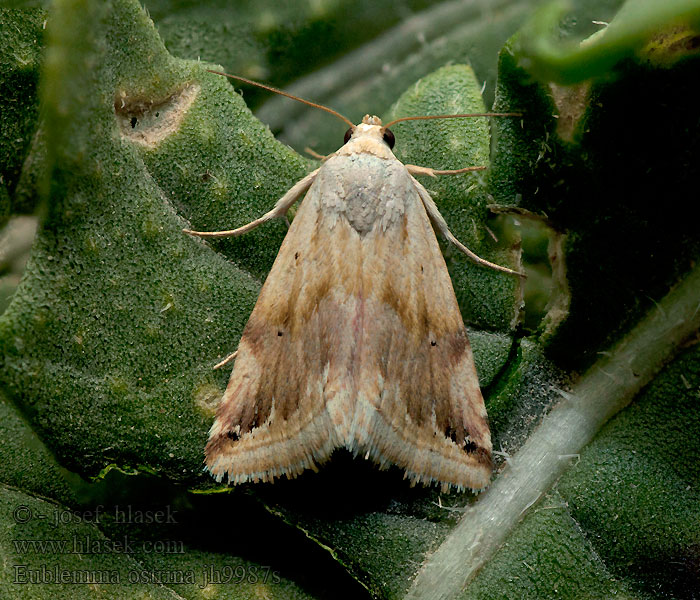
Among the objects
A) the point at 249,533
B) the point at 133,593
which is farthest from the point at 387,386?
the point at 133,593

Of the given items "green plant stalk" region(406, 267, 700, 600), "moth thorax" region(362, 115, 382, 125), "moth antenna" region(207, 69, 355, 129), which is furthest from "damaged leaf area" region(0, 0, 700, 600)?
"moth thorax" region(362, 115, 382, 125)

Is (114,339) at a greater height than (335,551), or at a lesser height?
greater

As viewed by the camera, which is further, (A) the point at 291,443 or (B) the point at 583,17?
(B) the point at 583,17

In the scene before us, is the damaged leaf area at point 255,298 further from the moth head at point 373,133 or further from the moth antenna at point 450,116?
the moth head at point 373,133

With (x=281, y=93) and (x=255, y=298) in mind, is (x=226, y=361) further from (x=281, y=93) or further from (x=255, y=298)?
(x=281, y=93)

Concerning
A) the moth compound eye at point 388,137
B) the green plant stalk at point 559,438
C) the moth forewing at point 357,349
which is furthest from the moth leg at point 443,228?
the green plant stalk at point 559,438

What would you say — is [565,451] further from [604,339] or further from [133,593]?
[133,593]

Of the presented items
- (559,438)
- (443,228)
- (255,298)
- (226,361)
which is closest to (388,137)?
(443,228)
